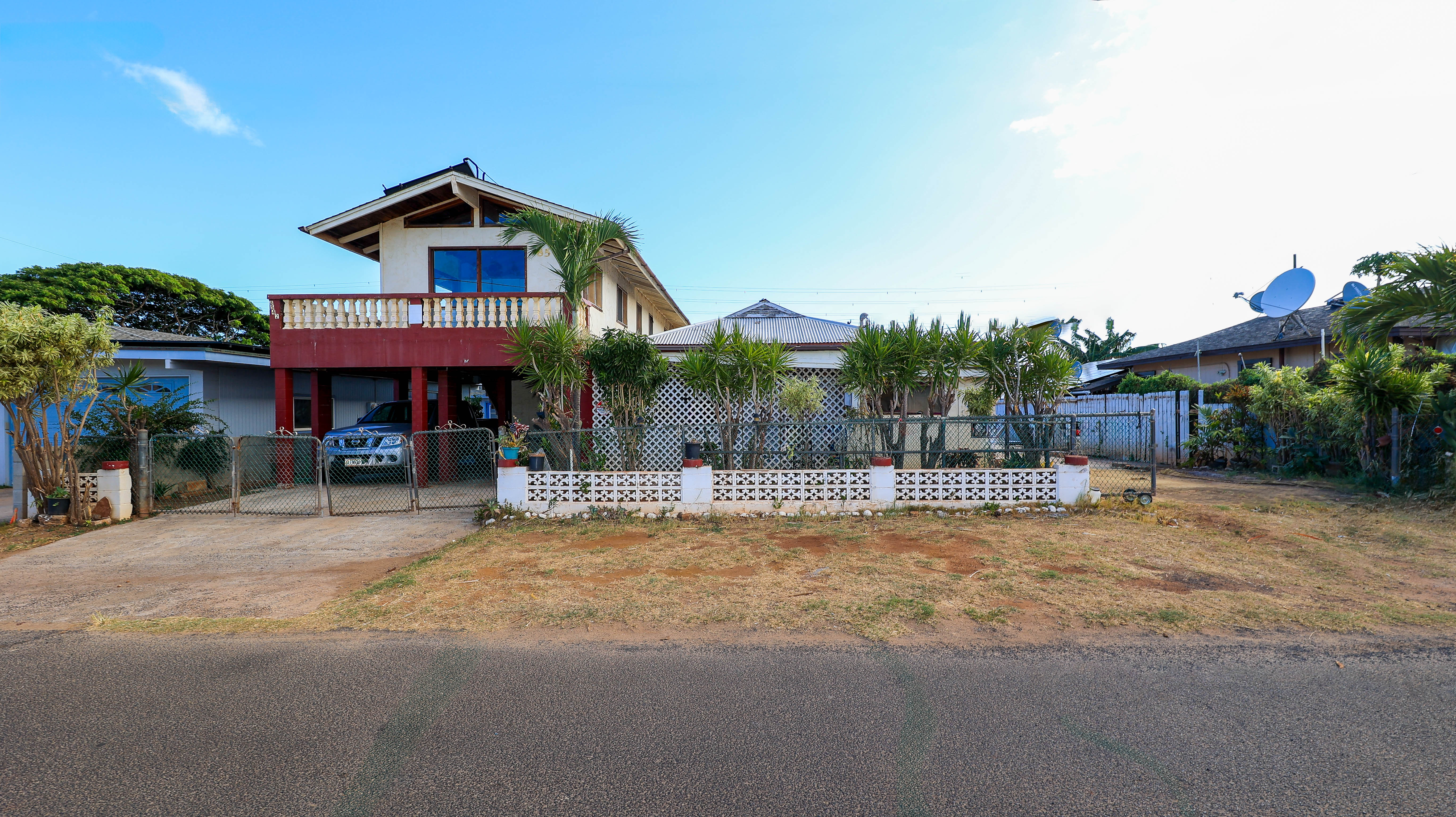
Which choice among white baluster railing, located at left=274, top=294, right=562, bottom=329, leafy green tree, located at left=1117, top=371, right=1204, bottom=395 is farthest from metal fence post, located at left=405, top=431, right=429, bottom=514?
leafy green tree, located at left=1117, top=371, right=1204, bottom=395

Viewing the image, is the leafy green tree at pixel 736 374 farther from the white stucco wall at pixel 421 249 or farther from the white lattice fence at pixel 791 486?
the white stucco wall at pixel 421 249

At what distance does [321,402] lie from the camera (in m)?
13.5

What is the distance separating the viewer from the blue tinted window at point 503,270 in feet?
45.4

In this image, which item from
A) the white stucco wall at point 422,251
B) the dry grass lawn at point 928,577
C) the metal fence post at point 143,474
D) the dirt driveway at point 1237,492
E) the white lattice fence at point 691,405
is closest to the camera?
the dry grass lawn at point 928,577

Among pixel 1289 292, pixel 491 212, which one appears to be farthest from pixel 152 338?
pixel 1289 292

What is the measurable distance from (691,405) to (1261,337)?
18.6 meters

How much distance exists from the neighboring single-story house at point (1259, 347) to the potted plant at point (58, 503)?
77.5 feet

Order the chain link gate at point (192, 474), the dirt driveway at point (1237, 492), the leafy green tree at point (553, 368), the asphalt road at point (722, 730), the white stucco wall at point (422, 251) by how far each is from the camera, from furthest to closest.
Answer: the white stucco wall at point (422, 251) → the dirt driveway at point (1237, 492) → the chain link gate at point (192, 474) → the leafy green tree at point (553, 368) → the asphalt road at point (722, 730)

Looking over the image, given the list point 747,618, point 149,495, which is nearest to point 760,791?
point 747,618

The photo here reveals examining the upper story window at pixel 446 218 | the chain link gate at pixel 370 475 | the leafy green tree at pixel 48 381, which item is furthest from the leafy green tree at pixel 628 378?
the leafy green tree at pixel 48 381

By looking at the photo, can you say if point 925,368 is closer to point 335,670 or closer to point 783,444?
point 783,444

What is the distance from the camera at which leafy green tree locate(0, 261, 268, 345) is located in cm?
2597

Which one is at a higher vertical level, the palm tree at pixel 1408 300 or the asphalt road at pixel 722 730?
the palm tree at pixel 1408 300

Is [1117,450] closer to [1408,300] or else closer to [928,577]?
[1408,300]
